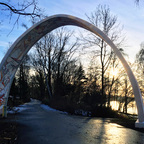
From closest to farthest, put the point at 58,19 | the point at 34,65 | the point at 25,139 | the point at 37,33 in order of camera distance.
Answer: the point at 25,139
the point at 58,19
the point at 37,33
the point at 34,65

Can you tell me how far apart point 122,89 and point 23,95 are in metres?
22.2

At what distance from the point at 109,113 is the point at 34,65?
852 inches

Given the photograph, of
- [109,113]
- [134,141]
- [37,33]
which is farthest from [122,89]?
[134,141]

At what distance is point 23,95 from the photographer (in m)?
39.2

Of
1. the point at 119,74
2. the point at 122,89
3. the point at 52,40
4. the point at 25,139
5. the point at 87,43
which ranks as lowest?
the point at 25,139

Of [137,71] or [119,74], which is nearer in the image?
[119,74]

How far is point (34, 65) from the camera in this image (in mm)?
33062

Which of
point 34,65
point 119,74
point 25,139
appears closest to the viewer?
point 25,139

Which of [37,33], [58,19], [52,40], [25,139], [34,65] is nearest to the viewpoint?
[25,139]

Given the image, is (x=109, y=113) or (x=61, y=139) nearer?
(x=61, y=139)

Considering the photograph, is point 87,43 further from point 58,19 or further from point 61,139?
point 61,139

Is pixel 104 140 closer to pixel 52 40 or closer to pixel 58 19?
pixel 58 19

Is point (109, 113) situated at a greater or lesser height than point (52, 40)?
lesser

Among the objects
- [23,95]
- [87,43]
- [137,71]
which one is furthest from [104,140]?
[23,95]
